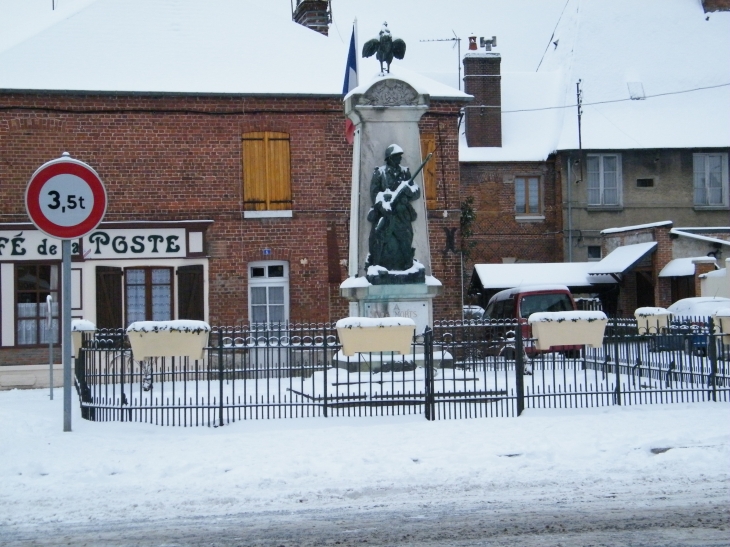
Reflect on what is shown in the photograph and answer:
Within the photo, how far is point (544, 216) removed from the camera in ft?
110

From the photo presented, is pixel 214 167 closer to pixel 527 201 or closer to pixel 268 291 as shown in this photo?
pixel 268 291

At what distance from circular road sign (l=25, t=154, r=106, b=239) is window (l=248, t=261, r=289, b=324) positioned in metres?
11.2

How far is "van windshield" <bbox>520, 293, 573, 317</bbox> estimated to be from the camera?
21.3 metres

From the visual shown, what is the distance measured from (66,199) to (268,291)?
11481mm

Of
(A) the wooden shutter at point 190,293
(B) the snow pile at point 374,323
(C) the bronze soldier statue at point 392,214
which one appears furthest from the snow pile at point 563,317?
(A) the wooden shutter at point 190,293

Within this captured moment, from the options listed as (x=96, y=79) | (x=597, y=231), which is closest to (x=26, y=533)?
(x=96, y=79)

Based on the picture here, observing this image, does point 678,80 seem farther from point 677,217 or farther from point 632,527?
point 632,527

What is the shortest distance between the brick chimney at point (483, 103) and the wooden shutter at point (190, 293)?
52.7 feet

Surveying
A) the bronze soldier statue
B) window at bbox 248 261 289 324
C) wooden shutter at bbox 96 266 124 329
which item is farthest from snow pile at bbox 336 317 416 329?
wooden shutter at bbox 96 266 124 329

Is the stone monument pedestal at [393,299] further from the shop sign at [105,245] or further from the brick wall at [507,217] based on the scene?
the brick wall at [507,217]

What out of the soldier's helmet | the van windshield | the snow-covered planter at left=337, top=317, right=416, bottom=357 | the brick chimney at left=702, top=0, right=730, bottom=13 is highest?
the brick chimney at left=702, top=0, right=730, bottom=13

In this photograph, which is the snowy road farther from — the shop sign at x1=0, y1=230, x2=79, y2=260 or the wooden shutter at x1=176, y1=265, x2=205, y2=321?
the shop sign at x1=0, y1=230, x2=79, y2=260

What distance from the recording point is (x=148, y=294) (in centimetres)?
2039

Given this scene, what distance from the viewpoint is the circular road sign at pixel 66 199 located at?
9.66m
